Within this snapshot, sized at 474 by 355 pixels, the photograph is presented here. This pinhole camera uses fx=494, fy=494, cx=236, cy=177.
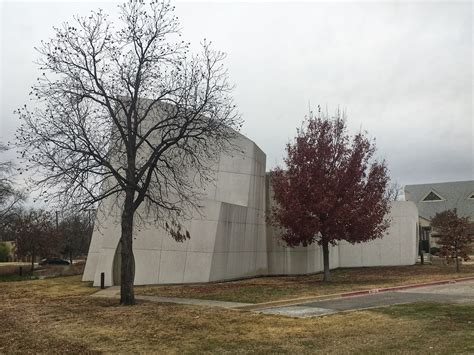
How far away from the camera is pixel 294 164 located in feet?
73.9

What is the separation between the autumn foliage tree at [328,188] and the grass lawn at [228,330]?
8943mm

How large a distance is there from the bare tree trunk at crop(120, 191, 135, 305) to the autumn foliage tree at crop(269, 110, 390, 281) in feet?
28.6

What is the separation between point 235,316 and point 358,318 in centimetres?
284

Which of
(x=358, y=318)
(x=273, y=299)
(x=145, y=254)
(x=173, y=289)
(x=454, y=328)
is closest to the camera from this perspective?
(x=454, y=328)

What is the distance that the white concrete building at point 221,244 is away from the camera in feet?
72.6

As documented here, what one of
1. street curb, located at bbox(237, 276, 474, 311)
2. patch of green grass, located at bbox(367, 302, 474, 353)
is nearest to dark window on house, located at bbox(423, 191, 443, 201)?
street curb, located at bbox(237, 276, 474, 311)

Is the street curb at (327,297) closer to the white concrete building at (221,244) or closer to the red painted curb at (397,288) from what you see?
the red painted curb at (397,288)

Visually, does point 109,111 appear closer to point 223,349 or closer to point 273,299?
point 273,299

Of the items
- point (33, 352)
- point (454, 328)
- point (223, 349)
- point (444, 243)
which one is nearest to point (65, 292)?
point (33, 352)

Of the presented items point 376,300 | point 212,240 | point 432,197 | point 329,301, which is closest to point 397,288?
point 376,300

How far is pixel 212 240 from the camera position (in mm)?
22375

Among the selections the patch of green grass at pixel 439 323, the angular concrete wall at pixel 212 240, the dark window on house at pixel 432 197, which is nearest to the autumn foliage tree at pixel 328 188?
the angular concrete wall at pixel 212 240

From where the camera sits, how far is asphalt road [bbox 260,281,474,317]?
1268 centimetres

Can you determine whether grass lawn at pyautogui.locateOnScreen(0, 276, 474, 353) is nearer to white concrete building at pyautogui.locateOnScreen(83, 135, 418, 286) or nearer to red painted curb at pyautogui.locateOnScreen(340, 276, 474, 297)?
red painted curb at pyautogui.locateOnScreen(340, 276, 474, 297)
